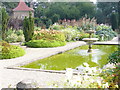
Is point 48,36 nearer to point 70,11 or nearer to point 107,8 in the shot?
point 70,11

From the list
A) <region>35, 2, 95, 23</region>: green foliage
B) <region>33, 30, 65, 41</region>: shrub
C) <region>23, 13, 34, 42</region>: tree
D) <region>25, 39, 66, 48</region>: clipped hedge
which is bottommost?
<region>25, 39, 66, 48</region>: clipped hedge

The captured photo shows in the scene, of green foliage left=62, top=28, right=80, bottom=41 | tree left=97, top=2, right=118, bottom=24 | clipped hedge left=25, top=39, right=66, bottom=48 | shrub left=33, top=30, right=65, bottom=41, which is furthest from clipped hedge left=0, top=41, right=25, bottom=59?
tree left=97, top=2, right=118, bottom=24

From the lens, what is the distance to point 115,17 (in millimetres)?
26047

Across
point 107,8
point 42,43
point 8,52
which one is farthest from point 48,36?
point 107,8

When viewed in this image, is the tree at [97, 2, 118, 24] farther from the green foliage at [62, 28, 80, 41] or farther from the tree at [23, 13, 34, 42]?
the tree at [23, 13, 34, 42]

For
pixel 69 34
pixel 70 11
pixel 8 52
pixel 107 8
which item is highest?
pixel 107 8

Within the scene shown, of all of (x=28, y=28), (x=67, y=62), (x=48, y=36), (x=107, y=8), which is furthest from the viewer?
(x=107, y=8)

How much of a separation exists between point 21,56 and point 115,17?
19731mm

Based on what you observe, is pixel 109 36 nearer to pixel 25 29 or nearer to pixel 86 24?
pixel 86 24

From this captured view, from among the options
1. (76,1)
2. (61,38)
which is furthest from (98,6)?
(61,38)

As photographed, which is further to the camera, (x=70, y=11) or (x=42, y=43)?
(x=70, y=11)

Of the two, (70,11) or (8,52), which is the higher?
(70,11)

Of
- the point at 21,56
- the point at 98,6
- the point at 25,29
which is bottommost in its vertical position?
the point at 21,56

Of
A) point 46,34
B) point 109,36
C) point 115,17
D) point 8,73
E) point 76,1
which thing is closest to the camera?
point 8,73
